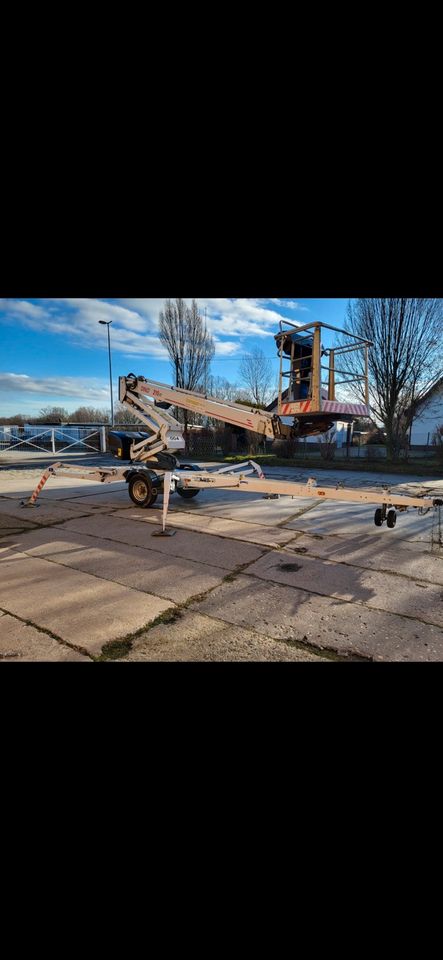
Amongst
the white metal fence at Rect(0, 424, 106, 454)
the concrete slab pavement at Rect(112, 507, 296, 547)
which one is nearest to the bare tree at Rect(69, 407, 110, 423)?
the white metal fence at Rect(0, 424, 106, 454)

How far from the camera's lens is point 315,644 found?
113 inches

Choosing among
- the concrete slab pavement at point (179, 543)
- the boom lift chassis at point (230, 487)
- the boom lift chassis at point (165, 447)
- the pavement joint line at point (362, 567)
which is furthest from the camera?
the boom lift chassis at point (165, 447)

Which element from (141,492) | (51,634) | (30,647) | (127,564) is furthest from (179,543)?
(30,647)

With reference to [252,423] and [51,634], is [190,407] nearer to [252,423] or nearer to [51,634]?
[252,423]

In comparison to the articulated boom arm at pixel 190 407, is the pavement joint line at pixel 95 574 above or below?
below

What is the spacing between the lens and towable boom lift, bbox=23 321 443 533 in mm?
5133

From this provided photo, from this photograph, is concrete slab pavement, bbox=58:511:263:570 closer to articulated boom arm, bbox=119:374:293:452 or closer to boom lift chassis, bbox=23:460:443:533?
boom lift chassis, bbox=23:460:443:533

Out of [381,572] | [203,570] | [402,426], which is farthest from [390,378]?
[203,570]

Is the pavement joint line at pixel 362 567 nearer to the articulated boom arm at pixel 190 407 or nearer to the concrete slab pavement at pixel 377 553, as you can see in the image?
the concrete slab pavement at pixel 377 553

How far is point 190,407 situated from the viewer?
7477mm

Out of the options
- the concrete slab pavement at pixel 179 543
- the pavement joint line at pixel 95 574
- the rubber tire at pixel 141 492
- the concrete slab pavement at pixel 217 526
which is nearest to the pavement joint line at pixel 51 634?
the pavement joint line at pixel 95 574

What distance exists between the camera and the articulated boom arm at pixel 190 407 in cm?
653

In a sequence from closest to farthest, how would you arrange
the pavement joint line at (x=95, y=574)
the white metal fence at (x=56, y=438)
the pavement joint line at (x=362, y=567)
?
the pavement joint line at (x=95, y=574) < the pavement joint line at (x=362, y=567) < the white metal fence at (x=56, y=438)
